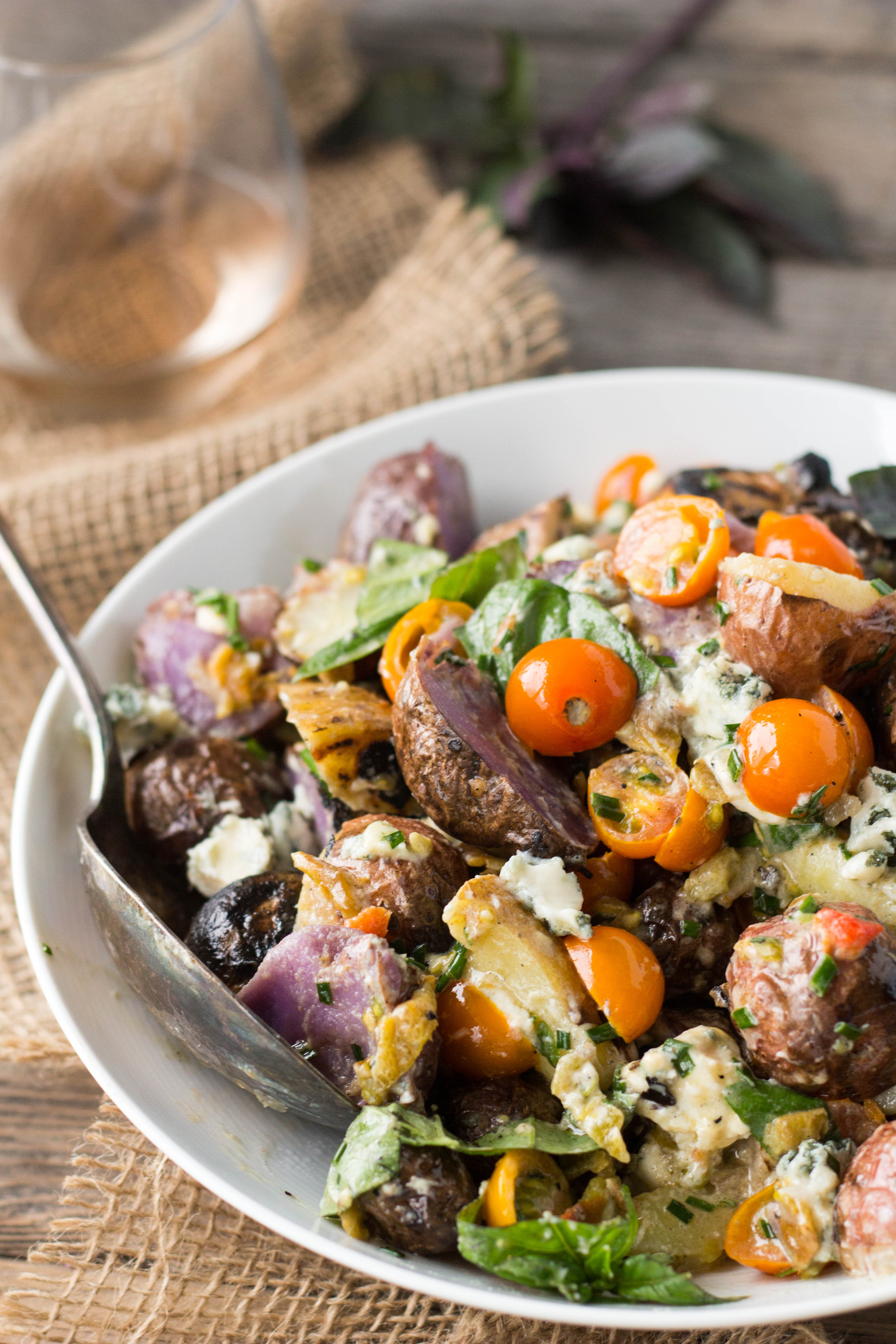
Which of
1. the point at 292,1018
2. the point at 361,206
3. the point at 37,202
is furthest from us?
the point at 361,206

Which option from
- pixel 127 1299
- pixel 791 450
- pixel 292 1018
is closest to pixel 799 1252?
pixel 292 1018

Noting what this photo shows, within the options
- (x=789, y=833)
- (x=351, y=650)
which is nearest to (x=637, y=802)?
(x=789, y=833)

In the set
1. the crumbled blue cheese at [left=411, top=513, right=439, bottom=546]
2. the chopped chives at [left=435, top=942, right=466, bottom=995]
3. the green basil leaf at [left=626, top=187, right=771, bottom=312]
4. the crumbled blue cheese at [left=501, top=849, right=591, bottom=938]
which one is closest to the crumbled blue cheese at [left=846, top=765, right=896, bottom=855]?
the crumbled blue cheese at [left=501, top=849, right=591, bottom=938]

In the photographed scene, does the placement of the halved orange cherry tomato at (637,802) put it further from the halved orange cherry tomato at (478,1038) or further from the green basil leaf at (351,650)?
the green basil leaf at (351,650)

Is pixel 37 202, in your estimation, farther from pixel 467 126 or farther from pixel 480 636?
pixel 480 636

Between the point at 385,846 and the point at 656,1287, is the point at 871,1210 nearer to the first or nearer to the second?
the point at 656,1287

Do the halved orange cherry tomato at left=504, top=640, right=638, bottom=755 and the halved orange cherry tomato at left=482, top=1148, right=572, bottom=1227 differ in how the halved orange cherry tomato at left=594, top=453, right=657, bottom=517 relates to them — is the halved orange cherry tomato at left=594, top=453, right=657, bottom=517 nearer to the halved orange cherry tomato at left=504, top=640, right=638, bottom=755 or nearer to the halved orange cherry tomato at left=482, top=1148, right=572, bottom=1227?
the halved orange cherry tomato at left=504, top=640, right=638, bottom=755

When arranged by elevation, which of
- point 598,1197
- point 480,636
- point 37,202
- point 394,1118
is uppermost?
point 37,202
